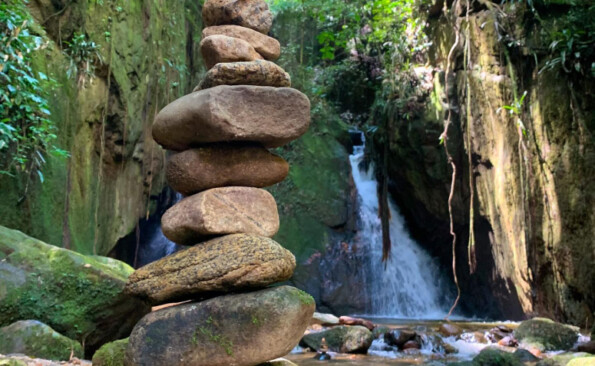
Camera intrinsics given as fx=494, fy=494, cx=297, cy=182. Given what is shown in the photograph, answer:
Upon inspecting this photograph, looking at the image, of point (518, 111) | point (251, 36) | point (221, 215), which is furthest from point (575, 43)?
point (221, 215)

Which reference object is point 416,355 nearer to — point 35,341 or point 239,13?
point 35,341

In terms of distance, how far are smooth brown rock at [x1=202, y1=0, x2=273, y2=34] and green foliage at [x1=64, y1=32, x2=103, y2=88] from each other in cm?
434

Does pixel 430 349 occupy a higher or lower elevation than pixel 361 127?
lower

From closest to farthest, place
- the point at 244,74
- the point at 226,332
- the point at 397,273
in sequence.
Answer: the point at 226,332
the point at 244,74
the point at 397,273

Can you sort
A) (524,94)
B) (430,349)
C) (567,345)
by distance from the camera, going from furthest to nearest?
(524,94) → (430,349) → (567,345)

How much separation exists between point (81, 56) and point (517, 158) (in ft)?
27.3

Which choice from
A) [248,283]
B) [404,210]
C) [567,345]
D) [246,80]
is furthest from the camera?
[404,210]

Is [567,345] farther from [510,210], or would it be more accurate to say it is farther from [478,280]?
[478,280]

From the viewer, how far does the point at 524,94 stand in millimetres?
8688

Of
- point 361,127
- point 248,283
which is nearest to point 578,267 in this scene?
point 248,283

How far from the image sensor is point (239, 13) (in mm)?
5547

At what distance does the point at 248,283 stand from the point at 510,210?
701cm

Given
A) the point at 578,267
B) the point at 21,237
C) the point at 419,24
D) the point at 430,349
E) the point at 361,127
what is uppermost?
the point at 419,24

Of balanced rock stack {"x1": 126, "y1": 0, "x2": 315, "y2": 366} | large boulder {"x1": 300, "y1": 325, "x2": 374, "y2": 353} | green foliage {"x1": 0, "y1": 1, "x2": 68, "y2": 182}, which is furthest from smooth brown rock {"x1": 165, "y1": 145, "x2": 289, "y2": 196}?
large boulder {"x1": 300, "y1": 325, "x2": 374, "y2": 353}
